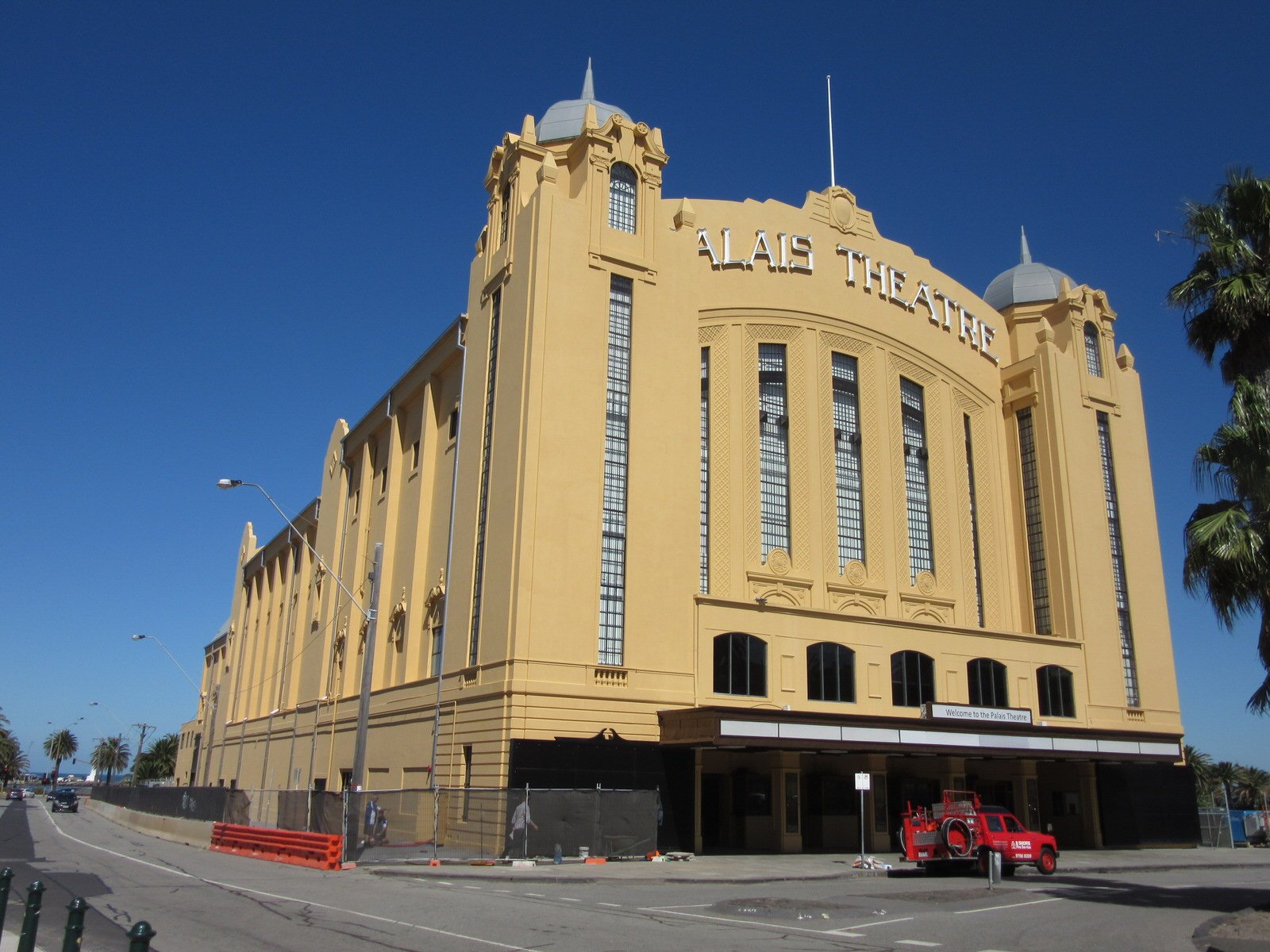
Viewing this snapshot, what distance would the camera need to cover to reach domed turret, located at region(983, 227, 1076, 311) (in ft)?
165

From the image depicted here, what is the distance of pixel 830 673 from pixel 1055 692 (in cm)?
1133

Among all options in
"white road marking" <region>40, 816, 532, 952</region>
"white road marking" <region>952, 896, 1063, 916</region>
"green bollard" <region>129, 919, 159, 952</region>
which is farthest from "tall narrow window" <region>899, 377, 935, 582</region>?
"green bollard" <region>129, 919, 159, 952</region>

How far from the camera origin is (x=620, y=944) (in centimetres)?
1282

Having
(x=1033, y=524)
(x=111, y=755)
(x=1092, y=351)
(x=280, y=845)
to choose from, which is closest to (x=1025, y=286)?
(x=1092, y=351)

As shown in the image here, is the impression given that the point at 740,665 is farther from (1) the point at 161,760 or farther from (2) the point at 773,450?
(1) the point at 161,760

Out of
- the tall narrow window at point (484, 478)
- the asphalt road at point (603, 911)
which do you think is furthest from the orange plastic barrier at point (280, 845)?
the tall narrow window at point (484, 478)

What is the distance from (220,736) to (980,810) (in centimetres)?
6797

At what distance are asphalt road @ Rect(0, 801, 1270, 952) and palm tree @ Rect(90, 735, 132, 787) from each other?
10894 centimetres

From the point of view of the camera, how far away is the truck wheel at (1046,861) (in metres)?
25.9

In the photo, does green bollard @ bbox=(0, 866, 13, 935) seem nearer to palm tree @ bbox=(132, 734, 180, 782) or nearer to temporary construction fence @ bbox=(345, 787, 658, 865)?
temporary construction fence @ bbox=(345, 787, 658, 865)

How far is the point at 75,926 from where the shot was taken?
7180 millimetres

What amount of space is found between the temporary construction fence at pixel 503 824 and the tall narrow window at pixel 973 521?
20650mm

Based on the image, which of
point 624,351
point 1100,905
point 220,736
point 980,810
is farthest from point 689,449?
point 220,736

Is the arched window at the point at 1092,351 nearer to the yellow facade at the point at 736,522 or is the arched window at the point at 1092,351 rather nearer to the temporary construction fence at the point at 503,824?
the yellow facade at the point at 736,522
